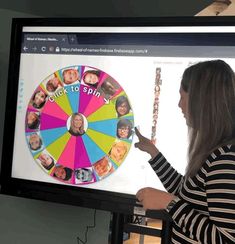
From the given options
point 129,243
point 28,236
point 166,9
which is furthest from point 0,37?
point 129,243

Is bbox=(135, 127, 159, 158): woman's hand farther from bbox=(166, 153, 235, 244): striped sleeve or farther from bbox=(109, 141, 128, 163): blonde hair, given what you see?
bbox=(166, 153, 235, 244): striped sleeve

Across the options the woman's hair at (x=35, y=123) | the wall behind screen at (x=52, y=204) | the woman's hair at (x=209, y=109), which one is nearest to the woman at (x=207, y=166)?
the woman's hair at (x=209, y=109)

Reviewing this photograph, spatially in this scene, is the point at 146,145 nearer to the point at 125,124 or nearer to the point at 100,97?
the point at 125,124

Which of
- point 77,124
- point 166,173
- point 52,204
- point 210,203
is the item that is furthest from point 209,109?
point 52,204

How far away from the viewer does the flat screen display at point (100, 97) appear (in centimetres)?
161

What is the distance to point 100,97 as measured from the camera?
5.69ft

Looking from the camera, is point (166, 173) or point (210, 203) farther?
point (166, 173)

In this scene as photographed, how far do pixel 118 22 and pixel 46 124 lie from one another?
1.75 feet

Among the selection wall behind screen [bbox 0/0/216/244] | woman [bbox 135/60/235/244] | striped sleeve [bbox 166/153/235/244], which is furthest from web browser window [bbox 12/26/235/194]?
striped sleeve [bbox 166/153/235/244]

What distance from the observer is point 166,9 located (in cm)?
207

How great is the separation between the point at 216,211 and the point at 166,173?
1.52ft

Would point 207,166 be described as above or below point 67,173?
above

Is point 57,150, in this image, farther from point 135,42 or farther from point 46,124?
point 135,42

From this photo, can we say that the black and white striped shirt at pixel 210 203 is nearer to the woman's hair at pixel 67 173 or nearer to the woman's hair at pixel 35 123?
the woman's hair at pixel 67 173
